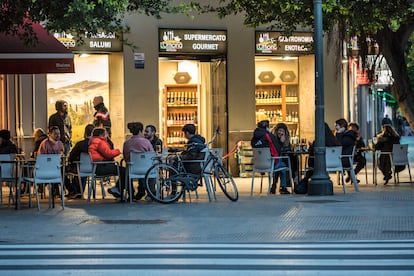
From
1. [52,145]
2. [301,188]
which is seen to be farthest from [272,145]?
[52,145]

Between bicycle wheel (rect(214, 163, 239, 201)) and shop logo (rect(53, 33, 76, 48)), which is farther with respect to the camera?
shop logo (rect(53, 33, 76, 48))

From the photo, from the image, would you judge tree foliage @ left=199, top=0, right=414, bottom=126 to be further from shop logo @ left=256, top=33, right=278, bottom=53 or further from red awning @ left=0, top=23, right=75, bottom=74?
red awning @ left=0, top=23, right=75, bottom=74

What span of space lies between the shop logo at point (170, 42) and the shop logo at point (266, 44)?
7.99 feet

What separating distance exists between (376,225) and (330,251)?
8.47ft

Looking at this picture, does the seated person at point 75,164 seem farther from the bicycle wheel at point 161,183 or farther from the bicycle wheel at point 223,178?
the bicycle wheel at point 223,178

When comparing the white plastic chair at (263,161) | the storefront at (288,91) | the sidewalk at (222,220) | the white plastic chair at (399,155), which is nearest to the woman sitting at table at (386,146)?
the white plastic chair at (399,155)

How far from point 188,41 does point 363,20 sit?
619 centimetres

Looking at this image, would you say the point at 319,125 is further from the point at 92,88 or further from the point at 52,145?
the point at 92,88

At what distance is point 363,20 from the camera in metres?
19.0

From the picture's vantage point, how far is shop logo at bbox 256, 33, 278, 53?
24.9 metres

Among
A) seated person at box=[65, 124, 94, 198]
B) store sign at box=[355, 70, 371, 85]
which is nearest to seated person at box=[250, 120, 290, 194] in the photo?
seated person at box=[65, 124, 94, 198]

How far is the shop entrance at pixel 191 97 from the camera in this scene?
24.8 meters

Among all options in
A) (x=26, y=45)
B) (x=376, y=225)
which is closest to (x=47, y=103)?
(x=26, y=45)

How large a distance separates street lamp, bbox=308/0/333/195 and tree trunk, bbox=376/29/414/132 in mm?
4333
